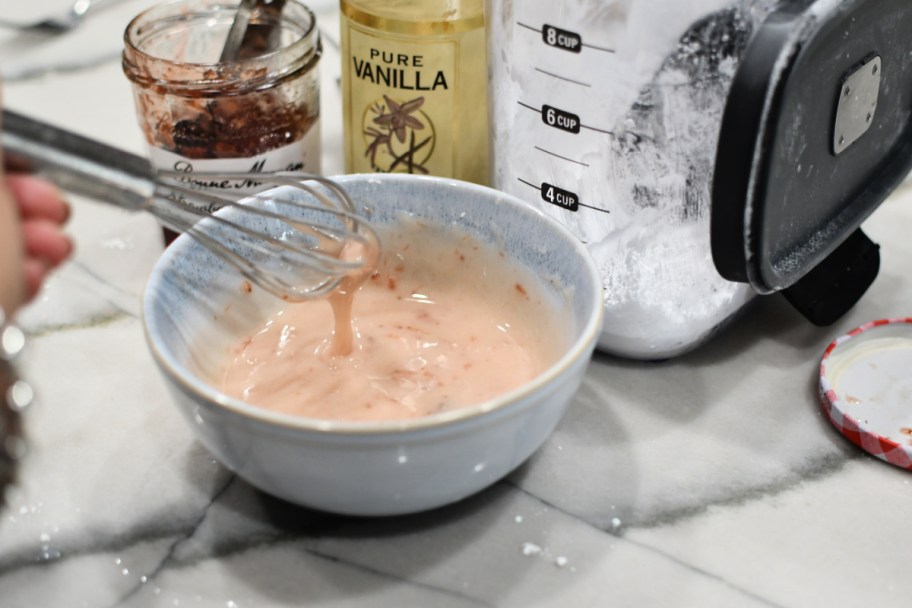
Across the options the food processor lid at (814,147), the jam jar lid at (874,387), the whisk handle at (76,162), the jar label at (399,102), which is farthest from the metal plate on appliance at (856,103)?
the whisk handle at (76,162)

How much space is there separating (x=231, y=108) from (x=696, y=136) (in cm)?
27

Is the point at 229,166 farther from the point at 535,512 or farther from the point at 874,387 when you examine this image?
the point at 874,387

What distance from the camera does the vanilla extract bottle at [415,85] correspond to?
1.92 ft

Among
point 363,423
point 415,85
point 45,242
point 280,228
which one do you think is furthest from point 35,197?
point 415,85

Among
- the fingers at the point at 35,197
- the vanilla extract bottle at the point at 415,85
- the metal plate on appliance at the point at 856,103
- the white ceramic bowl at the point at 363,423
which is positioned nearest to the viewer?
the fingers at the point at 35,197

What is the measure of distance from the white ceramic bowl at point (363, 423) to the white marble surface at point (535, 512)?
34 millimetres

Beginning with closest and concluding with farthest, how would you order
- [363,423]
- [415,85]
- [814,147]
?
[363,423], [814,147], [415,85]

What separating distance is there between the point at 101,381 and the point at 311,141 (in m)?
0.19

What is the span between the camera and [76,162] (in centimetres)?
29

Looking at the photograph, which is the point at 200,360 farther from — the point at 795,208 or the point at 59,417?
the point at 795,208

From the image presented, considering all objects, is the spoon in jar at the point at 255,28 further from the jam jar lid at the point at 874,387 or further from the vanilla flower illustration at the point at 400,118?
the jam jar lid at the point at 874,387

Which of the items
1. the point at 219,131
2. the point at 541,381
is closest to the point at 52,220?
the point at 541,381

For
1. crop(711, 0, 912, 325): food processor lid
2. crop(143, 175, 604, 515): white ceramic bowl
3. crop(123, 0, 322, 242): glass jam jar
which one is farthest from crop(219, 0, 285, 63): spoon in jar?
crop(711, 0, 912, 325): food processor lid

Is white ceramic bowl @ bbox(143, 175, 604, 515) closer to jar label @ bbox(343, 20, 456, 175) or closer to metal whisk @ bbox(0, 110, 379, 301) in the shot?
metal whisk @ bbox(0, 110, 379, 301)
